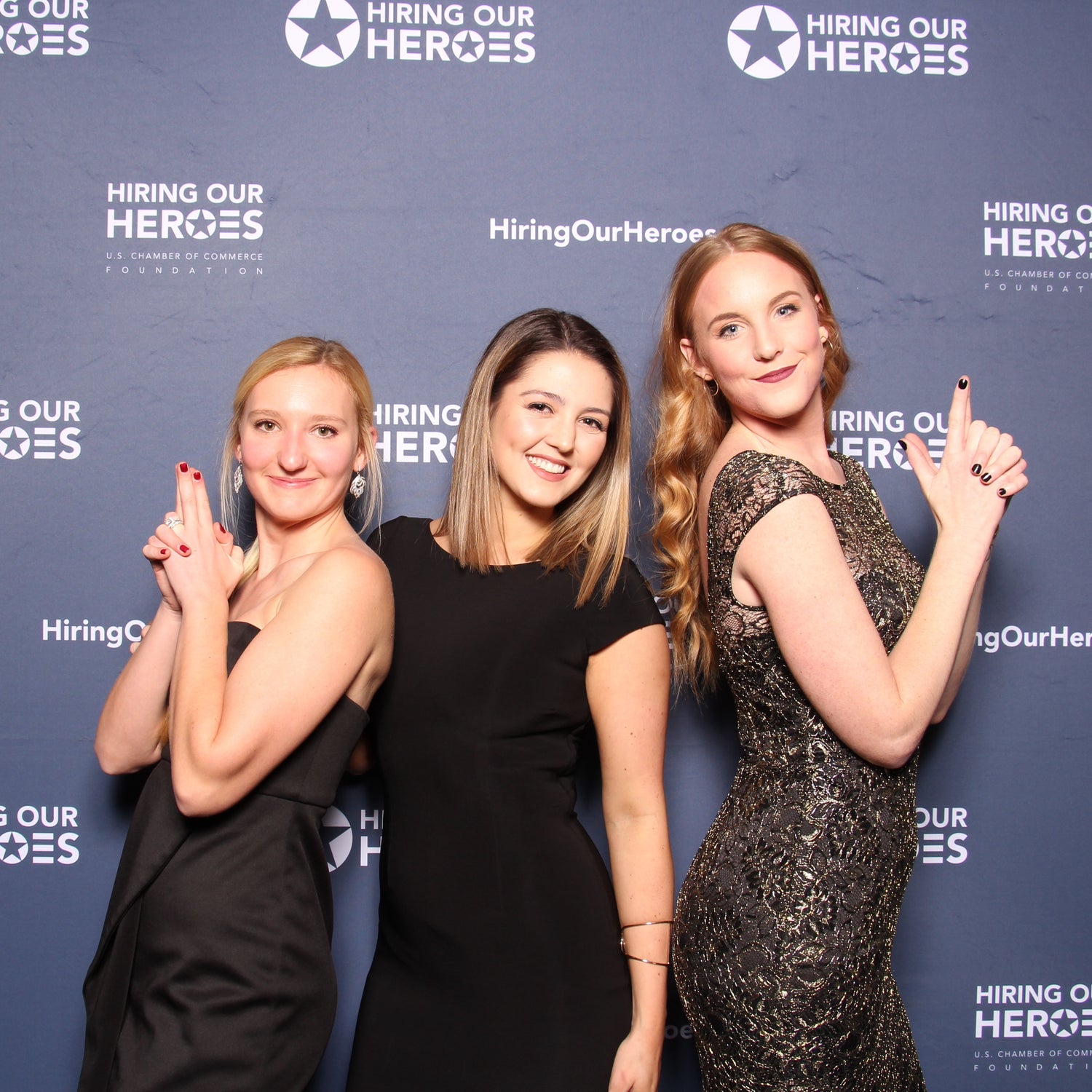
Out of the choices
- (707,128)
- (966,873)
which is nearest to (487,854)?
(966,873)

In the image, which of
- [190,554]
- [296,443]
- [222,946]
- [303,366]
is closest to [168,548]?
[190,554]

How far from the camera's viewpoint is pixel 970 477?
48.5 inches

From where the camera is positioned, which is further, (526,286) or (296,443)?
(526,286)

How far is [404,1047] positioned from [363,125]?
1550 millimetres

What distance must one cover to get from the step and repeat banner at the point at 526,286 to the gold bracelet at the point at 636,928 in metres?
0.38

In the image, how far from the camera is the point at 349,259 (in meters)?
1.73

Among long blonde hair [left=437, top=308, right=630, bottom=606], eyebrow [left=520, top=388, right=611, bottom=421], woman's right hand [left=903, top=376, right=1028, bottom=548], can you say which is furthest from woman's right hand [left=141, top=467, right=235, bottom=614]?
woman's right hand [left=903, top=376, right=1028, bottom=548]

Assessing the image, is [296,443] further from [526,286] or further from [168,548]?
[526,286]

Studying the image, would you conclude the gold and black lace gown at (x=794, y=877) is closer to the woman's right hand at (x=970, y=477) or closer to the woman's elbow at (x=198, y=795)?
the woman's right hand at (x=970, y=477)

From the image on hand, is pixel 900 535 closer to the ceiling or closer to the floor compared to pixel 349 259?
closer to the floor

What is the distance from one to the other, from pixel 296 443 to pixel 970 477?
0.93 meters

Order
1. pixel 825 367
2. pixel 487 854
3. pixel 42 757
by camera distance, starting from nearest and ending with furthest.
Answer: pixel 487 854
pixel 825 367
pixel 42 757

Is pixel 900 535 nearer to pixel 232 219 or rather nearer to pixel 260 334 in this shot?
pixel 260 334

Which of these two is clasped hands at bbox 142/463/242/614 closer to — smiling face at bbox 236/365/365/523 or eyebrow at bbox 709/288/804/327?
smiling face at bbox 236/365/365/523
